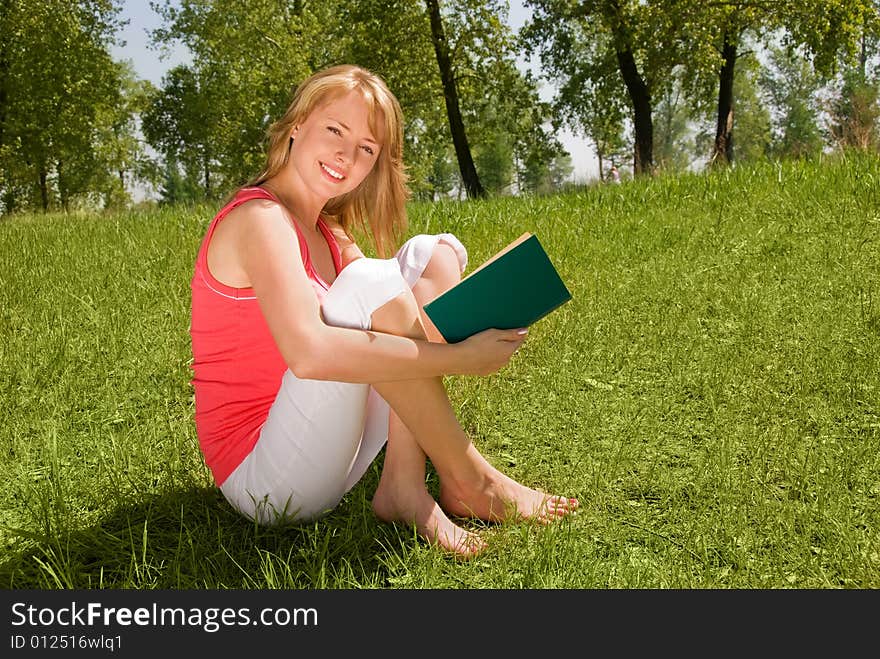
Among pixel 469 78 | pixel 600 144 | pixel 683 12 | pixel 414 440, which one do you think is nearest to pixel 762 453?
pixel 414 440

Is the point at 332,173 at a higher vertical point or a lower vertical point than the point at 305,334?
higher

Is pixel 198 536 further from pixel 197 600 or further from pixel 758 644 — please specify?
pixel 758 644

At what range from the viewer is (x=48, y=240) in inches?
267

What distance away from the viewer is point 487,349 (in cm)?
221

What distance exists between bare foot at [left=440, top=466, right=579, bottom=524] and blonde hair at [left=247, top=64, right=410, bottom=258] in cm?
88

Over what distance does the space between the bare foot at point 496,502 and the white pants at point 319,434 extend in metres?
0.33

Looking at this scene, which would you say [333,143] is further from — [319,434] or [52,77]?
[52,77]

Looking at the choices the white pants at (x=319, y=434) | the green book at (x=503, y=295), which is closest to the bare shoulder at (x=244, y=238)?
the white pants at (x=319, y=434)

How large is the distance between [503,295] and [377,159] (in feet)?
2.54

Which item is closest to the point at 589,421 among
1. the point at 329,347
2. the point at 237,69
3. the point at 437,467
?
the point at 437,467

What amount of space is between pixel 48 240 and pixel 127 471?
455 cm

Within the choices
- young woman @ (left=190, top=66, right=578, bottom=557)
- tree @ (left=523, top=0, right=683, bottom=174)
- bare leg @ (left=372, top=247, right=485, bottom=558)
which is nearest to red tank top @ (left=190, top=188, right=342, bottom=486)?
young woman @ (left=190, top=66, right=578, bottom=557)

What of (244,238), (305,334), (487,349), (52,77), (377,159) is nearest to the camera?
(305,334)

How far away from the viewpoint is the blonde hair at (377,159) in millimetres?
2377
